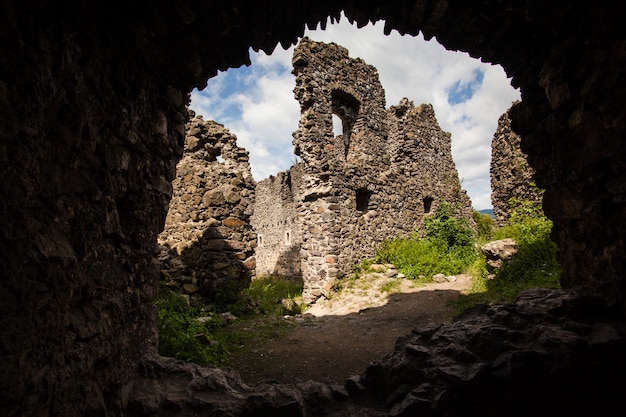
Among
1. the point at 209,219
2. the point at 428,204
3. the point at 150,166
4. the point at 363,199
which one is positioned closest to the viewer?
the point at 150,166

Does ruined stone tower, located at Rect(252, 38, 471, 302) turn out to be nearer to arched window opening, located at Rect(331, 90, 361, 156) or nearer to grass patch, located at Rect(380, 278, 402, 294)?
arched window opening, located at Rect(331, 90, 361, 156)

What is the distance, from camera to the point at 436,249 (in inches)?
433

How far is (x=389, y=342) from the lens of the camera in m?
5.14

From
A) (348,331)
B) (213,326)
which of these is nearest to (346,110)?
(348,331)

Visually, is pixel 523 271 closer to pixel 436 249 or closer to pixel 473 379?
pixel 436 249

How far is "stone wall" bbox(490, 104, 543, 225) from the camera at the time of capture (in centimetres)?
986

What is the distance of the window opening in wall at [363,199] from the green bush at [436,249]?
1.37m

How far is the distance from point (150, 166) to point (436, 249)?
1021cm

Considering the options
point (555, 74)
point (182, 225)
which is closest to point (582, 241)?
point (555, 74)

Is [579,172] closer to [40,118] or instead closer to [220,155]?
[40,118]

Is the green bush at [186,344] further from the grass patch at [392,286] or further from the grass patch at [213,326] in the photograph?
the grass patch at [392,286]

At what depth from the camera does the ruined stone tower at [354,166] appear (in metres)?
9.29

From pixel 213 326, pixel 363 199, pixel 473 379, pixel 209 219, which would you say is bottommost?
pixel 473 379

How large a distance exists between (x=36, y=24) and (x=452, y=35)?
2.97m
